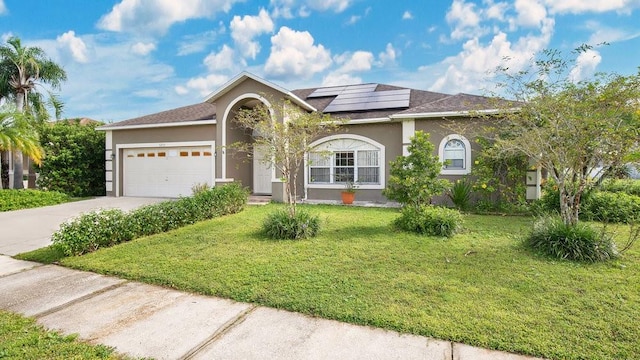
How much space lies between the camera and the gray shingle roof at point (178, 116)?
1551 cm

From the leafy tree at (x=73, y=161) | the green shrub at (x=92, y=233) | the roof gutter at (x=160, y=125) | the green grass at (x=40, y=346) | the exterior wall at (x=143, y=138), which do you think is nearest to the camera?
the green grass at (x=40, y=346)

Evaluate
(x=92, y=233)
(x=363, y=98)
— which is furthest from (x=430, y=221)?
(x=363, y=98)

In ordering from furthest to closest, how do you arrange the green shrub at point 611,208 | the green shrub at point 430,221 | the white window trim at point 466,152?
the white window trim at point 466,152, the green shrub at point 611,208, the green shrub at point 430,221

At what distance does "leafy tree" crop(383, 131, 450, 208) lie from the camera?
7918 mm

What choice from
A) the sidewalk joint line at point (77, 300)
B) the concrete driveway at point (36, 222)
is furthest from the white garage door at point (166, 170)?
the sidewalk joint line at point (77, 300)

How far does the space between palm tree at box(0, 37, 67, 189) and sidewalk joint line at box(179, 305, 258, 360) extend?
67.8 feet

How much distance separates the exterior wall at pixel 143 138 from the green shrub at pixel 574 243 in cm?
1261

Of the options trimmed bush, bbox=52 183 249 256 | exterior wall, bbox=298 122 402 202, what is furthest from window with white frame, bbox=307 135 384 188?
trimmed bush, bbox=52 183 249 256

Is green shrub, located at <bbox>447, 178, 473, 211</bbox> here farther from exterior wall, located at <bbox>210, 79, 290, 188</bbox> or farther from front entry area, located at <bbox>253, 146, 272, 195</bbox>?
front entry area, located at <bbox>253, 146, 272, 195</bbox>

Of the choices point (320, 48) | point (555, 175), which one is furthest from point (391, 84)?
point (555, 175)

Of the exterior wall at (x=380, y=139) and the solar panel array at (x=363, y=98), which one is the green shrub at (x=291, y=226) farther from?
the solar panel array at (x=363, y=98)

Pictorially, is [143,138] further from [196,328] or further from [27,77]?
[196,328]

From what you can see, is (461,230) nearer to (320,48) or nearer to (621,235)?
(621,235)

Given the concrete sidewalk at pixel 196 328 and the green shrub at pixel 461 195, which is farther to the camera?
the green shrub at pixel 461 195
